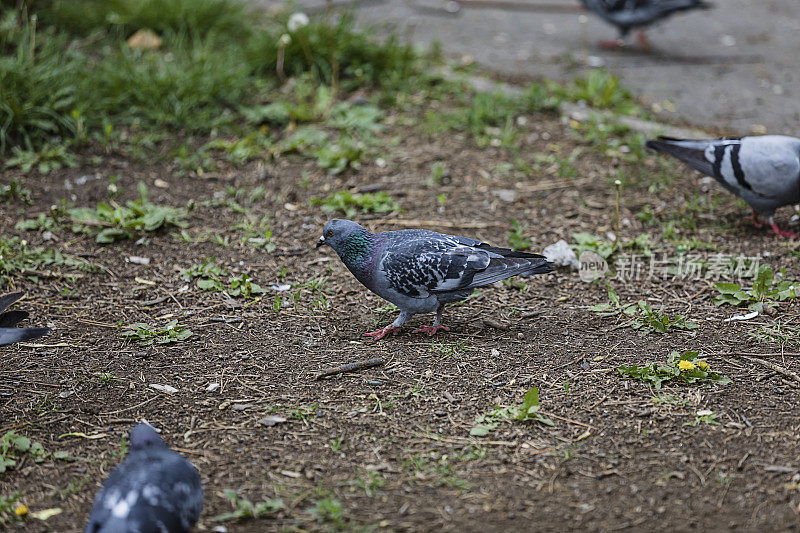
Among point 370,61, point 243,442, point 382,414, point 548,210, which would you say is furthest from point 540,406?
point 370,61

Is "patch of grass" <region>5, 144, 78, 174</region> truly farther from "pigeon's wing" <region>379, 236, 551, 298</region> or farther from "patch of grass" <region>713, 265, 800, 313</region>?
"patch of grass" <region>713, 265, 800, 313</region>

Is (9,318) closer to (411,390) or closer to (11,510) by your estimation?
(11,510)

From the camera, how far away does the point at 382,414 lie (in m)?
3.23

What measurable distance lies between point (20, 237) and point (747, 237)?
15.1 ft

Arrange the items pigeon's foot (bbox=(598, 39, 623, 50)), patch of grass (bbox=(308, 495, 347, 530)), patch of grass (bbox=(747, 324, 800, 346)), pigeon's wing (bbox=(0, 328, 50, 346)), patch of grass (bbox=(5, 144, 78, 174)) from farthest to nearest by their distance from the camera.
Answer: pigeon's foot (bbox=(598, 39, 623, 50))
patch of grass (bbox=(5, 144, 78, 174))
patch of grass (bbox=(747, 324, 800, 346))
pigeon's wing (bbox=(0, 328, 50, 346))
patch of grass (bbox=(308, 495, 347, 530))

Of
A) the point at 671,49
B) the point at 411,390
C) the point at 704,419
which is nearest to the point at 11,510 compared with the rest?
the point at 411,390

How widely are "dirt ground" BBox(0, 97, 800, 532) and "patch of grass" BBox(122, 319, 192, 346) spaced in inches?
2.5

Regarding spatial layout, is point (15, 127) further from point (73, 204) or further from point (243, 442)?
point (243, 442)

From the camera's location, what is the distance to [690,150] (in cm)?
492

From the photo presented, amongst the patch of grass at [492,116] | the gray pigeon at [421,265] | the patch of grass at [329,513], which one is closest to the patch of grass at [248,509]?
Result: the patch of grass at [329,513]

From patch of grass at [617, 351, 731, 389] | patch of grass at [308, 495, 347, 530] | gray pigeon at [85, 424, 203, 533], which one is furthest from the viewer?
patch of grass at [617, 351, 731, 389]

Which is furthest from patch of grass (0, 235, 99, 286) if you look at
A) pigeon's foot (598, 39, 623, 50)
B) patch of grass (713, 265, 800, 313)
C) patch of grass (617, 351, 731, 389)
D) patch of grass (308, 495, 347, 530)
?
pigeon's foot (598, 39, 623, 50)

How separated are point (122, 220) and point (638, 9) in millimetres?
5281

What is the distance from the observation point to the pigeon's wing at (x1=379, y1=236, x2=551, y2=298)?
12.1 feet
